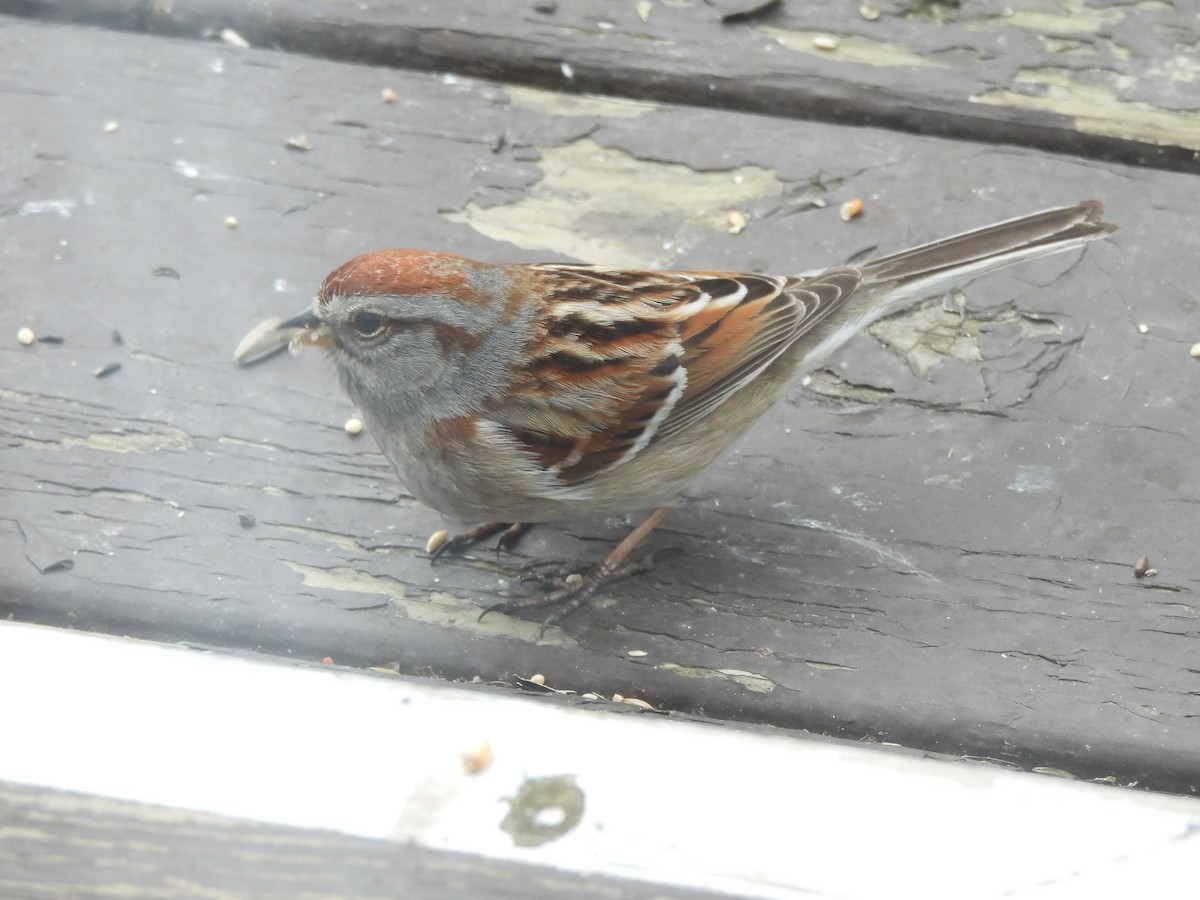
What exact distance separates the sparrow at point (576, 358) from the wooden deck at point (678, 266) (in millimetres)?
102

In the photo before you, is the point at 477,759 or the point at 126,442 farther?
the point at 126,442

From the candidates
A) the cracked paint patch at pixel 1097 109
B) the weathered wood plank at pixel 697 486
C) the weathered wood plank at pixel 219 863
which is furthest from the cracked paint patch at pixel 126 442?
the cracked paint patch at pixel 1097 109

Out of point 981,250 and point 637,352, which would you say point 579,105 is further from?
point 981,250

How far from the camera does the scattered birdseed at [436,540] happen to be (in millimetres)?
2170

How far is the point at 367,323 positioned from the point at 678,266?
0.69 m

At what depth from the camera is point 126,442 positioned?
2.22 metres

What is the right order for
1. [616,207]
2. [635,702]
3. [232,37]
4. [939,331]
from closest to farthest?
[635,702] → [939,331] → [616,207] → [232,37]

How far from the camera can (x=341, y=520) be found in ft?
7.14

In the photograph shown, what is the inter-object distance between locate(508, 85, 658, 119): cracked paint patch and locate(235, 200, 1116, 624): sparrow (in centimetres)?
52

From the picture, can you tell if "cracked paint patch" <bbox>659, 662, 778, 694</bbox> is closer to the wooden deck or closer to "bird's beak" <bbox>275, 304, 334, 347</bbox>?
the wooden deck

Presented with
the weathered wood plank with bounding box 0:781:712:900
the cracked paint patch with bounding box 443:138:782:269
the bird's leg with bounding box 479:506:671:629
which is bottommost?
the bird's leg with bounding box 479:506:671:629

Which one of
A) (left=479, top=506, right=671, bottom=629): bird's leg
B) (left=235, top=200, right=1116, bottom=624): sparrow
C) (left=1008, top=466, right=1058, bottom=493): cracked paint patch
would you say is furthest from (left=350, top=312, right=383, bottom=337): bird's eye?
(left=1008, top=466, right=1058, bottom=493): cracked paint patch

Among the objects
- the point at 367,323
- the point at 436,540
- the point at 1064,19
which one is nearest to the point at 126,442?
the point at 367,323

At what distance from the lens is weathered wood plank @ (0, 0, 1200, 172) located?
263cm
